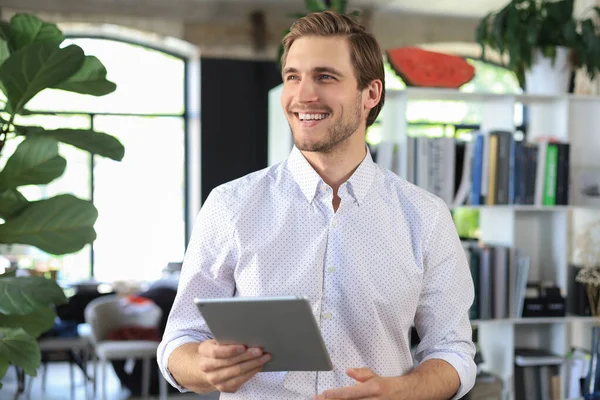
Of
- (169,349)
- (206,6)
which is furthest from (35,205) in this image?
(206,6)

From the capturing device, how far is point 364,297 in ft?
5.68

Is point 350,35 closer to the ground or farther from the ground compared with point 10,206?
farther from the ground

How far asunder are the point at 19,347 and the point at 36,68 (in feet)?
1.70

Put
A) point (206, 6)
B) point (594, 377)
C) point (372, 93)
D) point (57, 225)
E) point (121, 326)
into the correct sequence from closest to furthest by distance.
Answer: point (57, 225) → point (372, 93) → point (594, 377) → point (121, 326) → point (206, 6)

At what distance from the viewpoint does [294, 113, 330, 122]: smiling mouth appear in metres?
1.69

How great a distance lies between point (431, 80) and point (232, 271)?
2.61m

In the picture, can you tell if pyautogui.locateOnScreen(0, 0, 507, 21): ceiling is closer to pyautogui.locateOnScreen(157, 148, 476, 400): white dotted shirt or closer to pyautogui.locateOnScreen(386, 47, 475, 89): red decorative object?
pyautogui.locateOnScreen(386, 47, 475, 89): red decorative object

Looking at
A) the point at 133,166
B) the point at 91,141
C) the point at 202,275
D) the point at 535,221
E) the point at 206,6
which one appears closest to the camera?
the point at 91,141

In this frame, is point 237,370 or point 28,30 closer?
point 237,370

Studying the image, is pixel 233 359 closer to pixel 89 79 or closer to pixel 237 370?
pixel 237 370

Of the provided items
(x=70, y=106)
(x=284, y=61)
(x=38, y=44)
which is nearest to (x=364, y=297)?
Answer: (x=284, y=61)

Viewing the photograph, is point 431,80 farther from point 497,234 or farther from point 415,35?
point 415,35

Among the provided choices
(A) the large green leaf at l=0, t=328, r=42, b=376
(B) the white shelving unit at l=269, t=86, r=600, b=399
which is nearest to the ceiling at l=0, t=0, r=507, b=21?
(B) the white shelving unit at l=269, t=86, r=600, b=399

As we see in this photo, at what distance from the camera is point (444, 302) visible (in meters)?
1.77
